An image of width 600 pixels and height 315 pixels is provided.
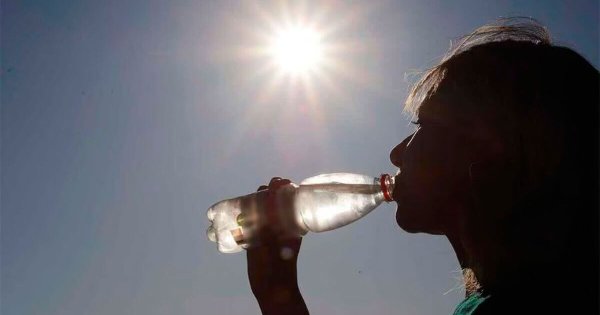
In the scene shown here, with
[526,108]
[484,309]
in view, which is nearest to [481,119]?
[526,108]

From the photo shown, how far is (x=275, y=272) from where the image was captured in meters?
2.36

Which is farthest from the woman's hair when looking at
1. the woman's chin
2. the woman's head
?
the woman's chin

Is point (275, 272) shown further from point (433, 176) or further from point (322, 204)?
point (322, 204)

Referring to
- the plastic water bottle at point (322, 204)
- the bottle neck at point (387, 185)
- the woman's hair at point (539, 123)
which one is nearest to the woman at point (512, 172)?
the woman's hair at point (539, 123)

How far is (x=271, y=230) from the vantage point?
8.00ft

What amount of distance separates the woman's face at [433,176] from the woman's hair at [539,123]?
0.07 metres

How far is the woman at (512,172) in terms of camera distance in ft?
4.82

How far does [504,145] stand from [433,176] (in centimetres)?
26

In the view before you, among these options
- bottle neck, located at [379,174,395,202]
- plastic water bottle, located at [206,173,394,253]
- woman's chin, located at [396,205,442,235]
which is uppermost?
plastic water bottle, located at [206,173,394,253]

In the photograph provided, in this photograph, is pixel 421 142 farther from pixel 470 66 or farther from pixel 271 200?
pixel 271 200

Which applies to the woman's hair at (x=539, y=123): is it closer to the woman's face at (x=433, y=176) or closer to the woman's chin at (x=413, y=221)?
the woman's face at (x=433, y=176)

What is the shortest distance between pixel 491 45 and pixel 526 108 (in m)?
0.43

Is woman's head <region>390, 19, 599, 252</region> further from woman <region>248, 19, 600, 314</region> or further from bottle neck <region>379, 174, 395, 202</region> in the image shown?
bottle neck <region>379, 174, 395, 202</region>

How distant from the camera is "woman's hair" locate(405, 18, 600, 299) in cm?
152
